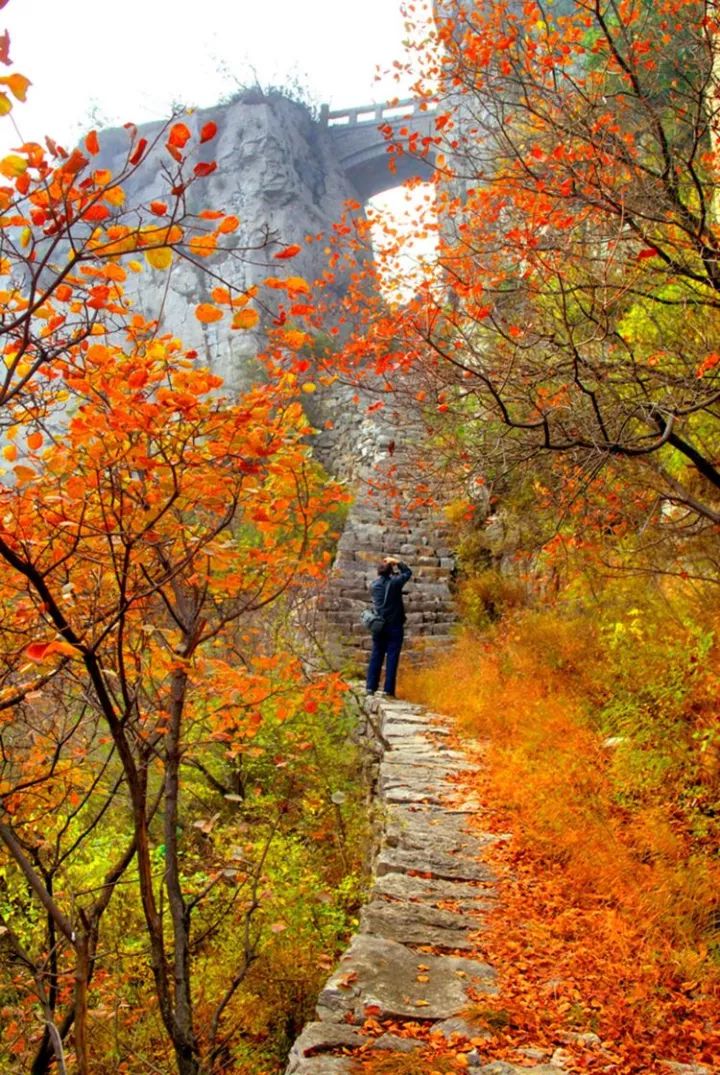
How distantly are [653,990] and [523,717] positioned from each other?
3379 millimetres

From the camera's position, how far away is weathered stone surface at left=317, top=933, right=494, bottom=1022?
115 inches

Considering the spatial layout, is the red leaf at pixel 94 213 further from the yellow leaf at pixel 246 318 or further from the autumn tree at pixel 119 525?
the yellow leaf at pixel 246 318

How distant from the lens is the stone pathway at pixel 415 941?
2.72 m

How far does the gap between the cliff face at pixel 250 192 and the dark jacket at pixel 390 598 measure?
18.3 m

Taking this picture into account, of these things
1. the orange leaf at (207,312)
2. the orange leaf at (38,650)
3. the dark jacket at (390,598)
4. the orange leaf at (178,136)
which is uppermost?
the orange leaf at (178,136)

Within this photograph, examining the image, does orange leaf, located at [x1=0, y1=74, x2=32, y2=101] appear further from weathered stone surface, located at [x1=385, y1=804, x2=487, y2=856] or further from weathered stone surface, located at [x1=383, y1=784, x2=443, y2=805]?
weathered stone surface, located at [x1=383, y1=784, x2=443, y2=805]

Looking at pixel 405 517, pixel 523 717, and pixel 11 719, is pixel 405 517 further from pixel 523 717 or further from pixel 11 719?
pixel 11 719

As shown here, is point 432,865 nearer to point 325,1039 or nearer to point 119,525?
point 325,1039

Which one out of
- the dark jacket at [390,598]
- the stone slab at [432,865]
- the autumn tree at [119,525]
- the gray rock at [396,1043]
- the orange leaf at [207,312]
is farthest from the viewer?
the dark jacket at [390,598]

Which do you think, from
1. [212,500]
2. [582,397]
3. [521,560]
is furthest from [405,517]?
[212,500]

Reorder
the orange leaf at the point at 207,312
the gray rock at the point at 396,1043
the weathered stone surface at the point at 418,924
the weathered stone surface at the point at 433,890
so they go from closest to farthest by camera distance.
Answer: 1. the gray rock at the point at 396,1043
2. the orange leaf at the point at 207,312
3. the weathered stone surface at the point at 418,924
4. the weathered stone surface at the point at 433,890

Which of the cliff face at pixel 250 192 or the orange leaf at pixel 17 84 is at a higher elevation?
the cliff face at pixel 250 192

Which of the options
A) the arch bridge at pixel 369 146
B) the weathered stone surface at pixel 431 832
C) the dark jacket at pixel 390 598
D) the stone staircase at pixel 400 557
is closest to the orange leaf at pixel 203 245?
the weathered stone surface at pixel 431 832

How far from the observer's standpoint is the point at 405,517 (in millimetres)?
14359
